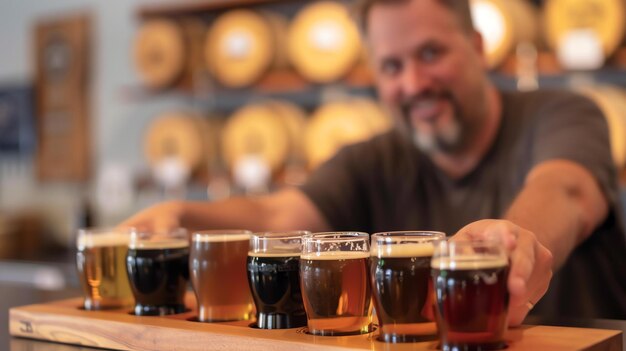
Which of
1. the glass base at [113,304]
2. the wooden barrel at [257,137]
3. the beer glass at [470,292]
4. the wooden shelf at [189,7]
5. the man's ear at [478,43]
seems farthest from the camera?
the wooden shelf at [189,7]

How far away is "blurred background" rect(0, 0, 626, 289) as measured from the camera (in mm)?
3723

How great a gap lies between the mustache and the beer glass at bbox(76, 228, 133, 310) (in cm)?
97

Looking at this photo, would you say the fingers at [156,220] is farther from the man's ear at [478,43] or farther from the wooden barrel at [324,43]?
the wooden barrel at [324,43]

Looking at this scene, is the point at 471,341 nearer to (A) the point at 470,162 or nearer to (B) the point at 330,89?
(A) the point at 470,162

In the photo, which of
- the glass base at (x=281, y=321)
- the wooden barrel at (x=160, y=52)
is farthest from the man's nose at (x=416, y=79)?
the wooden barrel at (x=160, y=52)

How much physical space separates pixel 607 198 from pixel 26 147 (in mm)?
4461

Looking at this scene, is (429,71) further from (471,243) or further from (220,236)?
(471,243)

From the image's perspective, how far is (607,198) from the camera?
207 cm

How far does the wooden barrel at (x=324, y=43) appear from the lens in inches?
165

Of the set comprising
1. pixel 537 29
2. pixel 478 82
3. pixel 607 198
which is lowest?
pixel 607 198

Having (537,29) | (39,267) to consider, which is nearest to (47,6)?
(39,267)

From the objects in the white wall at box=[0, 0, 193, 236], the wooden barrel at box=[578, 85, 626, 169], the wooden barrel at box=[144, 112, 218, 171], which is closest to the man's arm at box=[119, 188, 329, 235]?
the wooden barrel at box=[578, 85, 626, 169]

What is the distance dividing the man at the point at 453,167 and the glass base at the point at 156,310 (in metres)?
0.32

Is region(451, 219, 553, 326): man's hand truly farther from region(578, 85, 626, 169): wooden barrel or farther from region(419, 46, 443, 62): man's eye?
region(578, 85, 626, 169): wooden barrel
